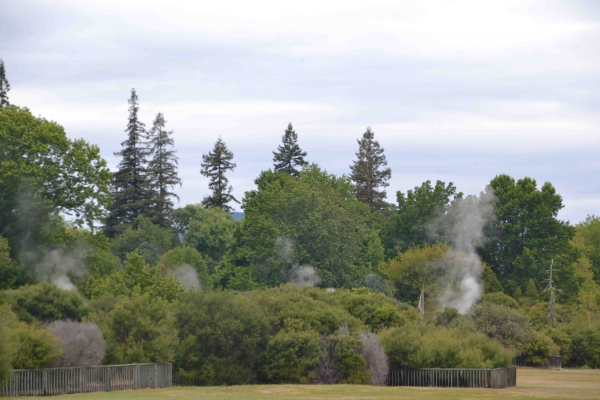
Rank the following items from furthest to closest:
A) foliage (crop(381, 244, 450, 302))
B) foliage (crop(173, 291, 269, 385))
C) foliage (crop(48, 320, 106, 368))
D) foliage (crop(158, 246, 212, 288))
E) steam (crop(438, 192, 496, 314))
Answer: foliage (crop(158, 246, 212, 288)) → foliage (crop(381, 244, 450, 302)) → steam (crop(438, 192, 496, 314)) → foliage (crop(173, 291, 269, 385)) → foliage (crop(48, 320, 106, 368))

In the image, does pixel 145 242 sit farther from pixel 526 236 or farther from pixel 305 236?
pixel 526 236

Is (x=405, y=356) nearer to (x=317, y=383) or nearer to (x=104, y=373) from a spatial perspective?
(x=317, y=383)

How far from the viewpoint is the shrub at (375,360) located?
148 feet

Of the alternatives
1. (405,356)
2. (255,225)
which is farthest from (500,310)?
(255,225)

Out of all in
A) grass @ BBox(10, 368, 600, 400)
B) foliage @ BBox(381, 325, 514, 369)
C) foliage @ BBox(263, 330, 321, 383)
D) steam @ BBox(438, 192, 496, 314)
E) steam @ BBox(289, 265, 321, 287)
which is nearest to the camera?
grass @ BBox(10, 368, 600, 400)

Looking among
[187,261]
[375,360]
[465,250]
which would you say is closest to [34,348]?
[375,360]

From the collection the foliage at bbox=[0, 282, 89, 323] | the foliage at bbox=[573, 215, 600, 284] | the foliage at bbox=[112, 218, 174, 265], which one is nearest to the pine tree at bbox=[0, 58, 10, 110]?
the foliage at bbox=[112, 218, 174, 265]

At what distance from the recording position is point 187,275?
8838 centimetres

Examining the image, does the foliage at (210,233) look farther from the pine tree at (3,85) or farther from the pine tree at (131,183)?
the pine tree at (3,85)

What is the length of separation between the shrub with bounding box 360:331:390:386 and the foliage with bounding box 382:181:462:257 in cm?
5299

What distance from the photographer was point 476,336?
49812 millimetres

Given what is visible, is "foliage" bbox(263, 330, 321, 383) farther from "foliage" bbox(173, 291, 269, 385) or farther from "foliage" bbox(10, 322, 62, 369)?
"foliage" bbox(10, 322, 62, 369)

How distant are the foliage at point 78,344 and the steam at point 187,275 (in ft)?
159

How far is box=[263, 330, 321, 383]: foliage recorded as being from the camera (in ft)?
146
